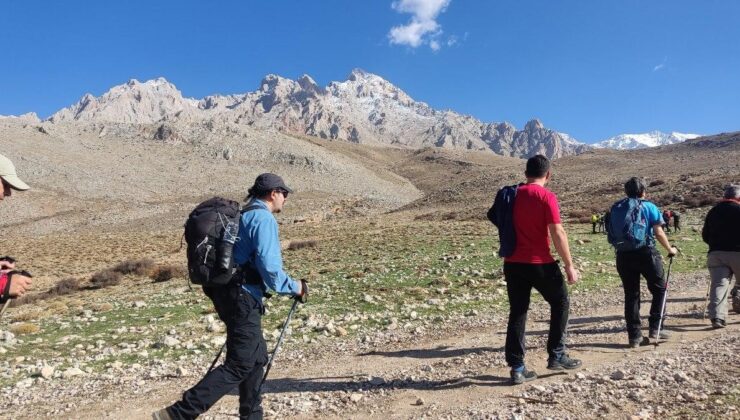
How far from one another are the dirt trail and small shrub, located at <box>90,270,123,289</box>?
1718 cm

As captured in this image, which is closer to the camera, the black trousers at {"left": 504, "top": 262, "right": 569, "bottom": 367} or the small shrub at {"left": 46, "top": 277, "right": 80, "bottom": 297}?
the black trousers at {"left": 504, "top": 262, "right": 569, "bottom": 367}

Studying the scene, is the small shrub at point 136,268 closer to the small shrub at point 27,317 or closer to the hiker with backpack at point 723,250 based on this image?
the small shrub at point 27,317

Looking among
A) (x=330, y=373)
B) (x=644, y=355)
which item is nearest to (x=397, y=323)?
(x=330, y=373)

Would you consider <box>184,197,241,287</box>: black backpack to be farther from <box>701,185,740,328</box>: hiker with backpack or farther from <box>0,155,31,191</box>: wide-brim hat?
<box>701,185,740,328</box>: hiker with backpack

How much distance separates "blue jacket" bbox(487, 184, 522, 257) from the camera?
20.2ft


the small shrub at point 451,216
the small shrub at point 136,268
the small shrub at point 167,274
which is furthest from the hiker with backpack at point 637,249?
the small shrub at point 451,216

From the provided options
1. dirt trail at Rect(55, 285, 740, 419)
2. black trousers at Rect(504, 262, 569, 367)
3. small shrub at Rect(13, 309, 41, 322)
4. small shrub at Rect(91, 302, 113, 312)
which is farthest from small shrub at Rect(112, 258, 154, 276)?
black trousers at Rect(504, 262, 569, 367)

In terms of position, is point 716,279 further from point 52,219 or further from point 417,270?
point 52,219

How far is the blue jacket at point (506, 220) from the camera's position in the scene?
20.2 feet

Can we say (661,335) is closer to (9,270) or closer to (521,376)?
(521,376)

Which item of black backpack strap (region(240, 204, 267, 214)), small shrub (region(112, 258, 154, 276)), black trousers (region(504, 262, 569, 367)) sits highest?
black backpack strap (region(240, 204, 267, 214))

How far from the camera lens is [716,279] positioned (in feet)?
28.3

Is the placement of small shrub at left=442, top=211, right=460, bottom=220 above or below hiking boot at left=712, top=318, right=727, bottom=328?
above

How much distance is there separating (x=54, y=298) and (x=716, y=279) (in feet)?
70.0
